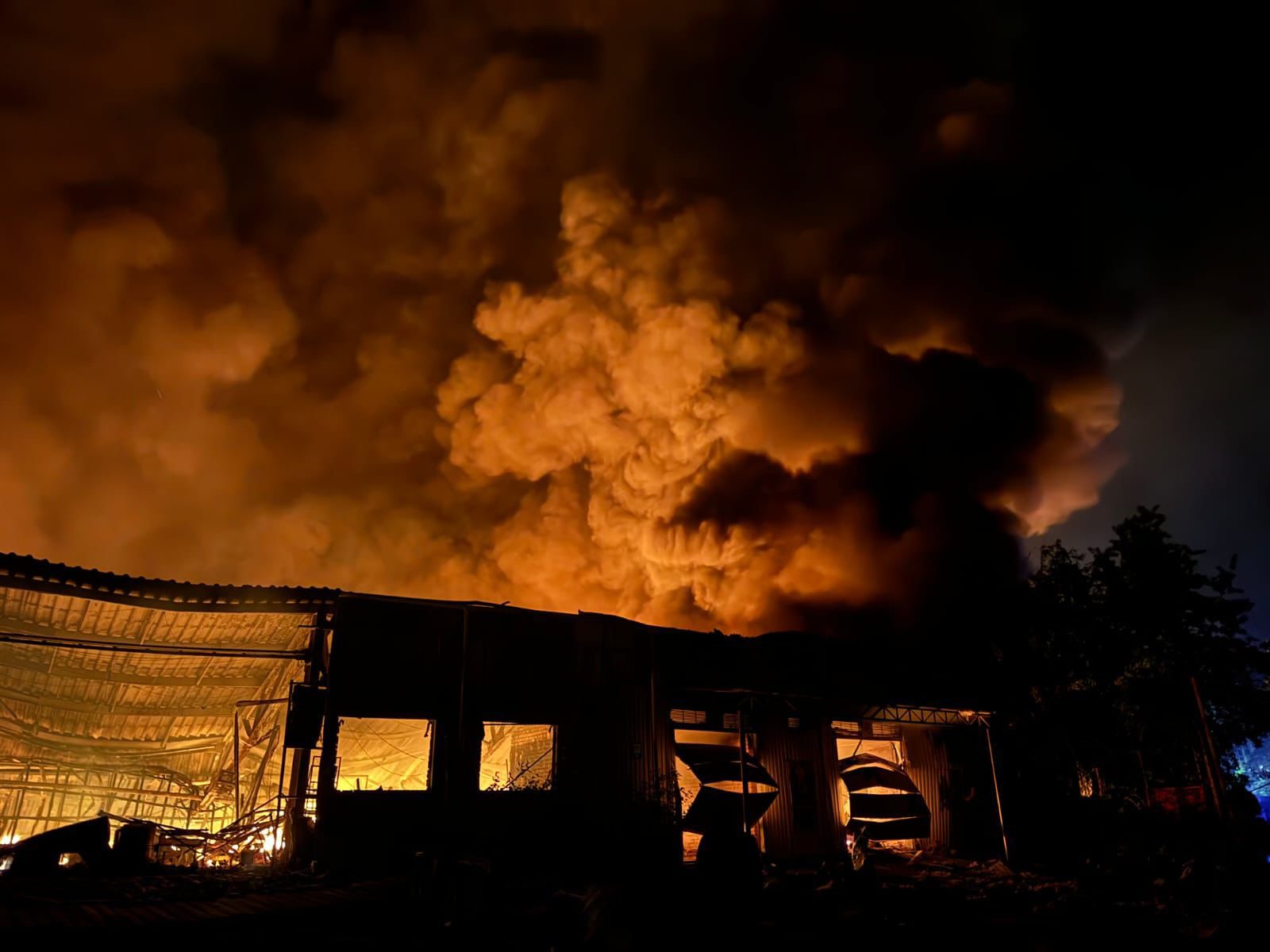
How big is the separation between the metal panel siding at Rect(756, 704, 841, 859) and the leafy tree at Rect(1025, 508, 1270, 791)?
30.5 ft

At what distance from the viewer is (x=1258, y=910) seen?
13.0 meters

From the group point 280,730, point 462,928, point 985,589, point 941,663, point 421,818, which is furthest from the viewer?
point 985,589

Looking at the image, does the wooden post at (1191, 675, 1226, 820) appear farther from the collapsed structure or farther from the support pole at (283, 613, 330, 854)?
the support pole at (283, 613, 330, 854)

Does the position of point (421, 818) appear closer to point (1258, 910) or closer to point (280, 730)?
point (280, 730)

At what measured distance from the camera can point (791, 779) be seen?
21625 millimetres

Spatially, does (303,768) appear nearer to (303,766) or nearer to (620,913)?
(303,766)

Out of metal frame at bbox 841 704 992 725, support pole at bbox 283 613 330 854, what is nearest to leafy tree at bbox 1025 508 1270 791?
metal frame at bbox 841 704 992 725

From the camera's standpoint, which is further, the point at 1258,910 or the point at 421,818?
the point at 421,818

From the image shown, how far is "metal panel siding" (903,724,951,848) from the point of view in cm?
2442

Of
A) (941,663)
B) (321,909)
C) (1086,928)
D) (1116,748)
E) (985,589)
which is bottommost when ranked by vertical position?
(1086,928)

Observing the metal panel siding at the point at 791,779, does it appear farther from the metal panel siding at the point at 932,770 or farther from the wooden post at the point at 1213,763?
the wooden post at the point at 1213,763

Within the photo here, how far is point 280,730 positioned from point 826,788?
15.1 meters


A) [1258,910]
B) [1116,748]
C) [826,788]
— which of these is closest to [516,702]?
[826,788]

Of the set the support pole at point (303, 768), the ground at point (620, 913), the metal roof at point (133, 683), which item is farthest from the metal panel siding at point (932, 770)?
the metal roof at point (133, 683)
